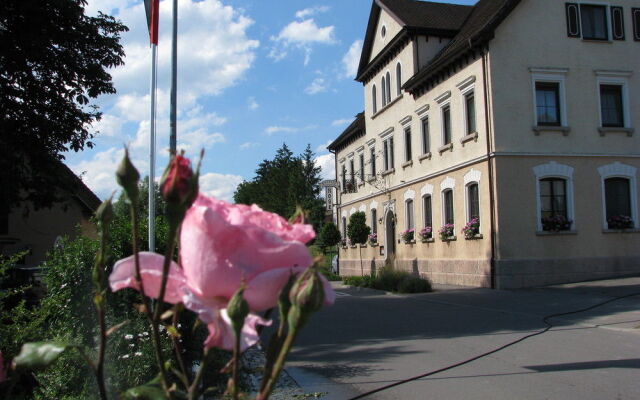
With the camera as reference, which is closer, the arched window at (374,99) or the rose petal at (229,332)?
the rose petal at (229,332)

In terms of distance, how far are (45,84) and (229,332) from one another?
1442 cm

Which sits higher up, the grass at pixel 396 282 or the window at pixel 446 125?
the window at pixel 446 125

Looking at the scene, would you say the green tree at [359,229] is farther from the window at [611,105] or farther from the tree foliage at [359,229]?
the window at [611,105]

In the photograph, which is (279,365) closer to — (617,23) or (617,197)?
(617,197)

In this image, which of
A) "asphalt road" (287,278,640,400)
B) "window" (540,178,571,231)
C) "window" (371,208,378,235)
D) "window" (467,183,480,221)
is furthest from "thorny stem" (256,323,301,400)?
"window" (371,208,378,235)

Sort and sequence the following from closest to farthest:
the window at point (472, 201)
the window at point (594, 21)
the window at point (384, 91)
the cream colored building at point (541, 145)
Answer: the cream colored building at point (541, 145), the window at point (594, 21), the window at point (472, 201), the window at point (384, 91)

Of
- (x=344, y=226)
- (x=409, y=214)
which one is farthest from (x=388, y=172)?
(x=344, y=226)

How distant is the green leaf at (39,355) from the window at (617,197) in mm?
21239

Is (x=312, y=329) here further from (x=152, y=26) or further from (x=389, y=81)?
(x=389, y=81)

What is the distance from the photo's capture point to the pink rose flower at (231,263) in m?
0.65

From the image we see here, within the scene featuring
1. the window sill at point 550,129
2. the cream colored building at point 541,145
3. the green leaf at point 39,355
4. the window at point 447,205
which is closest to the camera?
the green leaf at point 39,355

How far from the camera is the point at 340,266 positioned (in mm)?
36750

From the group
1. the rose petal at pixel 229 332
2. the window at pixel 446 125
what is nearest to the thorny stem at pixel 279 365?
the rose petal at pixel 229 332

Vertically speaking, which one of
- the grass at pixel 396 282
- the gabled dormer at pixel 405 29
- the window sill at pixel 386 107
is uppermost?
the gabled dormer at pixel 405 29
